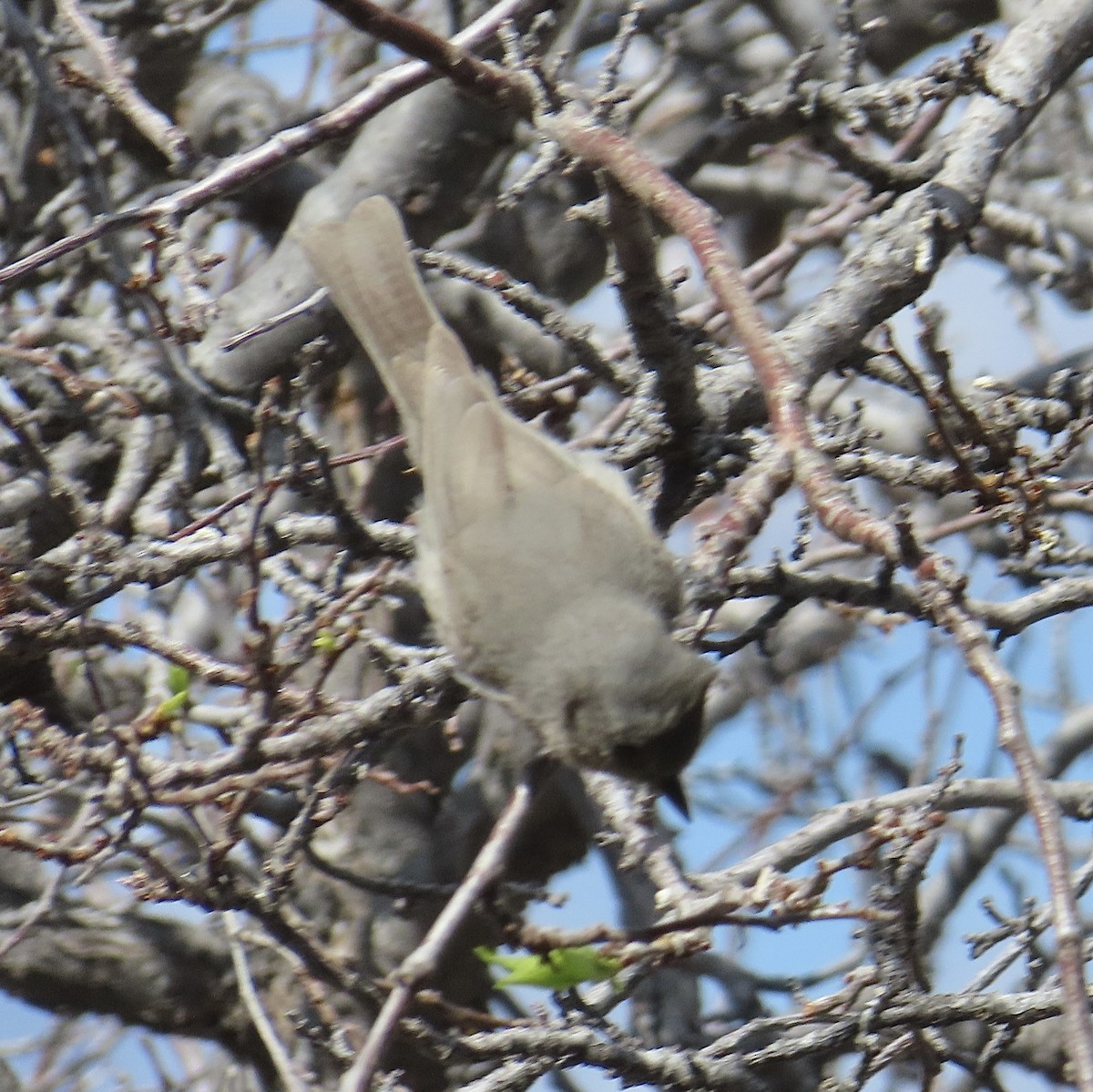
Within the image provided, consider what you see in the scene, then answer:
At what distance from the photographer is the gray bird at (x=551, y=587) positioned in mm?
2756

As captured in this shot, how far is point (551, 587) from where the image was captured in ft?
9.45

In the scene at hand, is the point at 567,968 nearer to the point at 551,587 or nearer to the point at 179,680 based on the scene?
the point at 551,587

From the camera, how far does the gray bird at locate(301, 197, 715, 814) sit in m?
2.76

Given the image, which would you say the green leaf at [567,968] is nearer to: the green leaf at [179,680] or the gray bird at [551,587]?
the gray bird at [551,587]

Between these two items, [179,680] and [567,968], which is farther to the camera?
[179,680]

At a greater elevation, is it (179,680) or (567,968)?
(179,680)

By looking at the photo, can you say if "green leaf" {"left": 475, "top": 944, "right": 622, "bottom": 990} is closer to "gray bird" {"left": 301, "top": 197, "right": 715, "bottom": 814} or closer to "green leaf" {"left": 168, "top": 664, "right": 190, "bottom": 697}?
"gray bird" {"left": 301, "top": 197, "right": 715, "bottom": 814}

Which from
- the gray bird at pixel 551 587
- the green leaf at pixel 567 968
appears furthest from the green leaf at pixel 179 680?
the green leaf at pixel 567 968

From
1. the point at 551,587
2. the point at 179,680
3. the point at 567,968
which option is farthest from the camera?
the point at 179,680

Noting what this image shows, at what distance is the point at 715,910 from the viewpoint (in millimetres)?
2162

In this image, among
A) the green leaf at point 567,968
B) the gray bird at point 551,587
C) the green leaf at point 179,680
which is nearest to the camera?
the green leaf at point 567,968

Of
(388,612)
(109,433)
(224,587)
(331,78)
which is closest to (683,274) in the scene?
(109,433)

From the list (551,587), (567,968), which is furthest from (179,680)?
(567,968)

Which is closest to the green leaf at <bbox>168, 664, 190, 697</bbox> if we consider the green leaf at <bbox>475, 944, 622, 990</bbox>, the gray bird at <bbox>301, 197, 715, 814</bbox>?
the gray bird at <bbox>301, 197, 715, 814</bbox>
